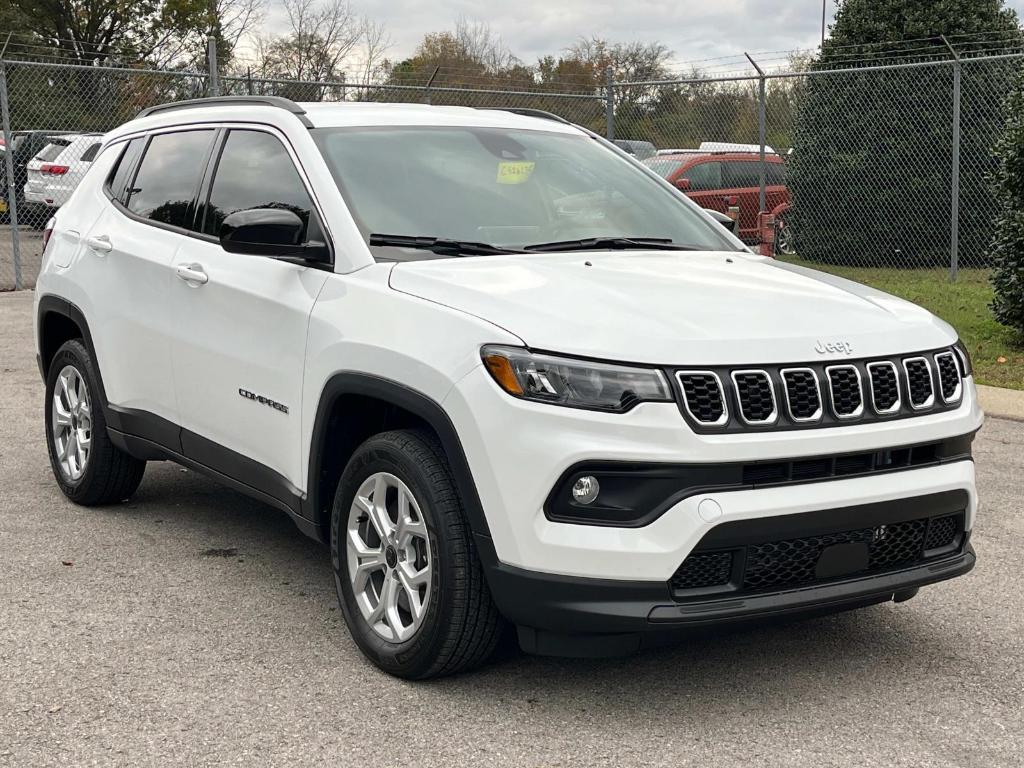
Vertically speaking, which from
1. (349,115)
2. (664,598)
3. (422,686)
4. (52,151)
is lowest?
(422,686)

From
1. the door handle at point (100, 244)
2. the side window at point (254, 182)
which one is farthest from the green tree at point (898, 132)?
the side window at point (254, 182)

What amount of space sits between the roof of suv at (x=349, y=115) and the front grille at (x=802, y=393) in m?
2.03

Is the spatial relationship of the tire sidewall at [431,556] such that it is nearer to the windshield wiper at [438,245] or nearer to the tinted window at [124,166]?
the windshield wiper at [438,245]

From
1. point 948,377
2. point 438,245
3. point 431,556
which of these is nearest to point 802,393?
point 948,377

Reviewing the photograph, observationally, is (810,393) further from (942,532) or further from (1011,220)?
(1011,220)

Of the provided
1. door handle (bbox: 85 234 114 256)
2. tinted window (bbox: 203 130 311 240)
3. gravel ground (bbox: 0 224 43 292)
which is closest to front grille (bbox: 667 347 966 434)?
tinted window (bbox: 203 130 311 240)

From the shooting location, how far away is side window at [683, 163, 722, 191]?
18.3 metres

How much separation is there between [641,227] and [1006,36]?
13.6 m

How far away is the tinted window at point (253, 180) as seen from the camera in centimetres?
468

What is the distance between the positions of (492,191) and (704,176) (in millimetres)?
14238

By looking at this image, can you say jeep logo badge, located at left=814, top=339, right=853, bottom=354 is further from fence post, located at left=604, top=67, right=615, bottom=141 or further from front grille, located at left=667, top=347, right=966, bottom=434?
fence post, located at left=604, top=67, right=615, bottom=141

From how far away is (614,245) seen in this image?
4.67m

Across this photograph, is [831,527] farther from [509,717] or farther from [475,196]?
[475,196]

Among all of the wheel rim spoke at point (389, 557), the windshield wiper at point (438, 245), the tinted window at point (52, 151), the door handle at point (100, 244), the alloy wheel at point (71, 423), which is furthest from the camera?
the tinted window at point (52, 151)
